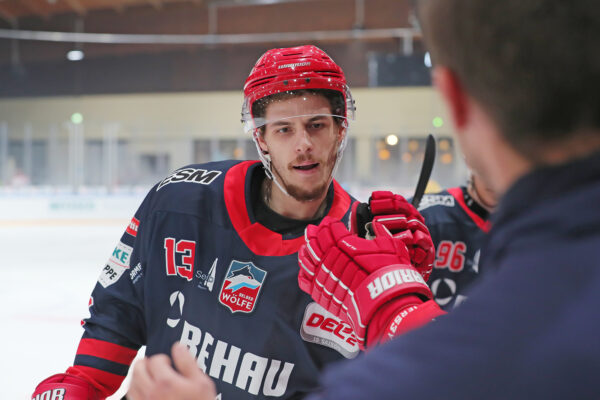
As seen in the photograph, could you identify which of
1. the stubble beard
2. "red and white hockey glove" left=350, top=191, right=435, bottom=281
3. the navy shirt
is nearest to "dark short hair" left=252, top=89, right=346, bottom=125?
the stubble beard

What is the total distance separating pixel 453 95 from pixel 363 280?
51cm

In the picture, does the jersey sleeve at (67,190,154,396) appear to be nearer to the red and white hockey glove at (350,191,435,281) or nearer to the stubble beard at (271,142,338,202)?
the stubble beard at (271,142,338,202)

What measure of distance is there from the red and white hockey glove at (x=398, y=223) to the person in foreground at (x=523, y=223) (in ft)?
2.34

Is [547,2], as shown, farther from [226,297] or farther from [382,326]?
[226,297]

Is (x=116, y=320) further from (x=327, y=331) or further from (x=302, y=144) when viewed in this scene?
(x=302, y=144)

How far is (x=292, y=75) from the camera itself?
1441 millimetres

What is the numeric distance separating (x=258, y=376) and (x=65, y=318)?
2.69m

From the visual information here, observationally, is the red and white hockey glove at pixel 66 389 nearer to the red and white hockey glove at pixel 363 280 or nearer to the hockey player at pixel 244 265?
the hockey player at pixel 244 265

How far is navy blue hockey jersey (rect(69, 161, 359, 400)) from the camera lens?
129 cm

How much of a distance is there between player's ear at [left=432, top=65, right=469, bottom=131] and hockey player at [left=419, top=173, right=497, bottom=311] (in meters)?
1.67

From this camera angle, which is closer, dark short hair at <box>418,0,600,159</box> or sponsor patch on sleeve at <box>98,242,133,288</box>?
dark short hair at <box>418,0,600,159</box>

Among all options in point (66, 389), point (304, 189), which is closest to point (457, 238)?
point (304, 189)

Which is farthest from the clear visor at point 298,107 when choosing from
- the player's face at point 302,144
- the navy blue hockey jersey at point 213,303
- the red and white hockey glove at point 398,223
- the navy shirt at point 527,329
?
the navy shirt at point 527,329

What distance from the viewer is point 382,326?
0.88 m
